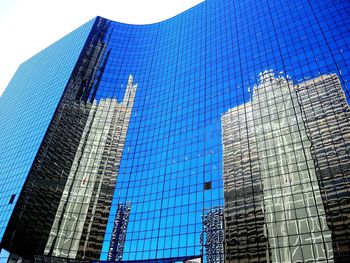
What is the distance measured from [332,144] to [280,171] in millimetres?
7765

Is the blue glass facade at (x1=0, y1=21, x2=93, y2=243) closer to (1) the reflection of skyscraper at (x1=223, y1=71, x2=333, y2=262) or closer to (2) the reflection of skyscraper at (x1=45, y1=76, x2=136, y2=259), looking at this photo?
(2) the reflection of skyscraper at (x1=45, y1=76, x2=136, y2=259)

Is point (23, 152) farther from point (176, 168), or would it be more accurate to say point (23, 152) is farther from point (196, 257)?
point (196, 257)

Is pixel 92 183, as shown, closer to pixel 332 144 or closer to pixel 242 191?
pixel 242 191

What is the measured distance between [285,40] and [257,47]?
5.63 metres

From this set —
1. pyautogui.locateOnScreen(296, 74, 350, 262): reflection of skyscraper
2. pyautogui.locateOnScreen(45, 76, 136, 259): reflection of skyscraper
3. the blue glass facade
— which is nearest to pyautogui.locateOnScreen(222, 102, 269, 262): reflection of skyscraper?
pyautogui.locateOnScreen(296, 74, 350, 262): reflection of skyscraper

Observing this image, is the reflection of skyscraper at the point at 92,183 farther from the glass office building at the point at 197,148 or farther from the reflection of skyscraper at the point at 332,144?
the reflection of skyscraper at the point at 332,144

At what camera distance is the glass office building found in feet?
135

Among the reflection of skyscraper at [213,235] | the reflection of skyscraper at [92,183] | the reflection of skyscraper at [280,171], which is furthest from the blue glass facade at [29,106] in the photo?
the reflection of skyscraper at [280,171]

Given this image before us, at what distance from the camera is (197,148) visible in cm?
5581

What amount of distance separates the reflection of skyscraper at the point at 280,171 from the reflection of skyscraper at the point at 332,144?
85cm

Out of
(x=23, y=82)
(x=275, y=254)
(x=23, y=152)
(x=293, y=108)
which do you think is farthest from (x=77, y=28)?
(x=275, y=254)

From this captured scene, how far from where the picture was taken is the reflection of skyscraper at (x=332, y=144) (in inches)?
1407

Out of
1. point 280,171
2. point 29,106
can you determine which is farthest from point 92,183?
point 280,171

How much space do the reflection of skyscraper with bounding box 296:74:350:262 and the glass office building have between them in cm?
16
